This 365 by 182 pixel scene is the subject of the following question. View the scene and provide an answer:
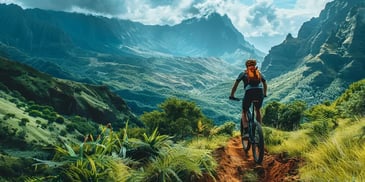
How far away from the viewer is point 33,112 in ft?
611

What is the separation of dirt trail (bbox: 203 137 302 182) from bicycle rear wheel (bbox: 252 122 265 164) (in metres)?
0.24

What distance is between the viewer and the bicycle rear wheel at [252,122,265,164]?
11.2m

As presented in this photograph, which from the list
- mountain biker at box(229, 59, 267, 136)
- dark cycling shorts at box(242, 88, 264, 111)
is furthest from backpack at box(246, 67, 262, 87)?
dark cycling shorts at box(242, 88, 264, 111)

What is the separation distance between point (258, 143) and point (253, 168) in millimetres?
870

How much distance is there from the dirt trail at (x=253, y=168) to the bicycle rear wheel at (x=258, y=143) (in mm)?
244

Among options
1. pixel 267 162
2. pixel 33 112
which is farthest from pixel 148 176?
pixel 33 112

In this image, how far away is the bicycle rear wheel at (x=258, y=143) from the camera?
11.2 metres

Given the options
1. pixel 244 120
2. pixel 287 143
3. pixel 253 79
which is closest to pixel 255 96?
pixel 253 79

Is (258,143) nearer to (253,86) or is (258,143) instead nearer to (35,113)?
(253,86)

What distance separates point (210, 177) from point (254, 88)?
4.03m

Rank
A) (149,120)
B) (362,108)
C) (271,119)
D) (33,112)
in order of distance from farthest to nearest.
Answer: (33,112) < (149,120) < (271,119) < (362,108)

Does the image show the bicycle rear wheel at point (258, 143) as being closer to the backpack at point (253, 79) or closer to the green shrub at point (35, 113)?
the backpack at point (253, 79)

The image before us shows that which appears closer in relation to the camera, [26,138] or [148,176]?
[148,176]

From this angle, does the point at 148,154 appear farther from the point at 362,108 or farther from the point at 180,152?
the point at 362,108
